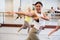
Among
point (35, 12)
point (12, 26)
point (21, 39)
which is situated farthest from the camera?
point (12, 26)

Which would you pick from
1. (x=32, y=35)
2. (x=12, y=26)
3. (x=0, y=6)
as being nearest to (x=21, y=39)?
(x=32, y=35)

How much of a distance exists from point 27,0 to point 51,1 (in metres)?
2.71

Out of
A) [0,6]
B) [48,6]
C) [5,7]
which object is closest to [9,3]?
[5,7]

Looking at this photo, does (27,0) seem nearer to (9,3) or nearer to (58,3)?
(9,3)

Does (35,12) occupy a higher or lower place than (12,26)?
higher

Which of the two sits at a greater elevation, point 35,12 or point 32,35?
point 35,12

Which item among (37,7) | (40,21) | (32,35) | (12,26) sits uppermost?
(37,7)

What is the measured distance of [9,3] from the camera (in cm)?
1998

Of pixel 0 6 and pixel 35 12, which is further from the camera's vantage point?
pixel 0 6

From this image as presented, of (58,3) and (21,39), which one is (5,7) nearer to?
(58,3)

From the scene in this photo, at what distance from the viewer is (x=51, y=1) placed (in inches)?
760

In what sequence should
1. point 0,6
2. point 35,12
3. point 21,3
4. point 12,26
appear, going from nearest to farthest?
1. point 35,12
2. point 12,26
3. point 0,6
4. point 21,3

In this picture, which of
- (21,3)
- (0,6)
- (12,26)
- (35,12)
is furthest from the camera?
(21,3)

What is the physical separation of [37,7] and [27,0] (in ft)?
52.2
